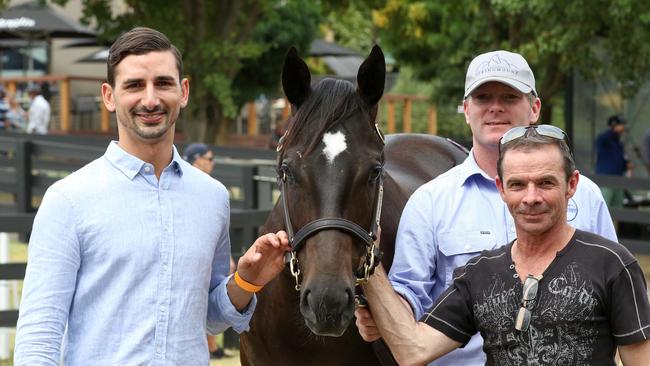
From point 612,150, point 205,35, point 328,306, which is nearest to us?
point 328,306

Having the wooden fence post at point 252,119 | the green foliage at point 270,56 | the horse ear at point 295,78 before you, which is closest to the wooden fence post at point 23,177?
the horse ear at point 295,78

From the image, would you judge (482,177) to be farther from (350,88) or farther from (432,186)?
(350,88)

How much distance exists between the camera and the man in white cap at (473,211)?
3.83 metres

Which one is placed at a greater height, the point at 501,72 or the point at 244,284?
the point at 501,72

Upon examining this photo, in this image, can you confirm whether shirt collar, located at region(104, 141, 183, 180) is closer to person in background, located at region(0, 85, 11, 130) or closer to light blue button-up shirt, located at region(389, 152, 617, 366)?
light blue button-up shirt, located at region(389, 152, 617, 366)

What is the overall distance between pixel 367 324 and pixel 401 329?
20cm

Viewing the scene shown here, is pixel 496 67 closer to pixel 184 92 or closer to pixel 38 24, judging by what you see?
pixel 184 92

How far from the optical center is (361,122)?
394 centimetres

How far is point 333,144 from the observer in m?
3.79

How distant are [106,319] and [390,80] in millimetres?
35073

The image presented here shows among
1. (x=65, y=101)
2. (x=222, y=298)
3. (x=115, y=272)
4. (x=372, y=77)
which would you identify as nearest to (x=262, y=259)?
(x=222, y=298)

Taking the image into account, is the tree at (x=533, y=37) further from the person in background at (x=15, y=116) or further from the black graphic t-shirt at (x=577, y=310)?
the black graphic t-shirt at (x=577, y=310)

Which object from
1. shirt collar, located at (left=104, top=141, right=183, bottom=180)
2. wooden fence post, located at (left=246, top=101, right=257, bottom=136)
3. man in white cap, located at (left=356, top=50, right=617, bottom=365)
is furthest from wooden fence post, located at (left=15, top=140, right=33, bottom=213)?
wooden fence post, located at (left=246, top=101, right=257, bottom=136)

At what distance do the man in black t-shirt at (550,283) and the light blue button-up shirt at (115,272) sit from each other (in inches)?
34.7
